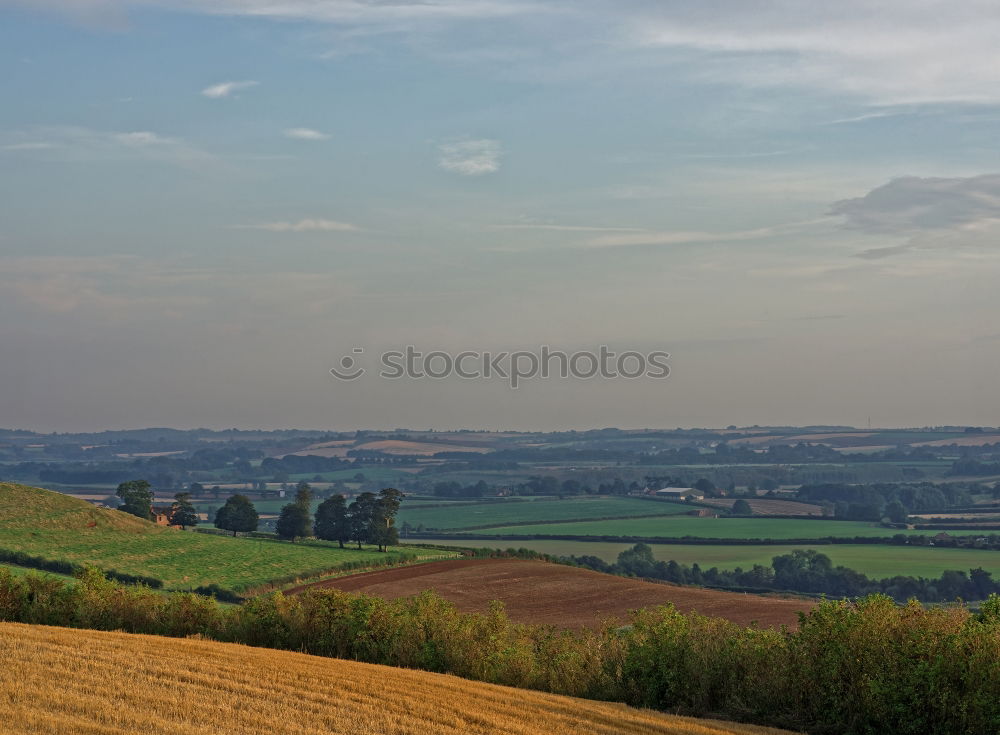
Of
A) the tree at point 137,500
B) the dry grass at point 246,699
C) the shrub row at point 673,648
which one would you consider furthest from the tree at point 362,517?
the dry grass at point 246,699

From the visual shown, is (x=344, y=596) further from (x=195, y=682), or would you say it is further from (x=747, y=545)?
(x=747, y=545)

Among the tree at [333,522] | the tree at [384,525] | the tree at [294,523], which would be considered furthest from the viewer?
the tree at [294,523]

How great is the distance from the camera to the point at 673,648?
1276 inches

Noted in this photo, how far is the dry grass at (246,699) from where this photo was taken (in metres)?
22.1

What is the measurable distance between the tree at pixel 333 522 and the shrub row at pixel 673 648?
83264mm

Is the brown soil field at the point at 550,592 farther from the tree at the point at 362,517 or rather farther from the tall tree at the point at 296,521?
the tall tree at the point at 296,521

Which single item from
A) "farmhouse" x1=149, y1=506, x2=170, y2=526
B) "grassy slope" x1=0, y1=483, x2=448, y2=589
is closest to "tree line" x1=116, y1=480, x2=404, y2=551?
"farmhouse" x1=149, y1=506, x2=170, y2=526

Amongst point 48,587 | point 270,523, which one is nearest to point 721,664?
point 48,587

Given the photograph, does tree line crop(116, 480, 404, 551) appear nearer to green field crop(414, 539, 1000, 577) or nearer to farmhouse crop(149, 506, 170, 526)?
farmhouse crop(149, 506, 170, 526)

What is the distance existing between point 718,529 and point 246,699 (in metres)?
157

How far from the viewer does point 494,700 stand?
1118 inches

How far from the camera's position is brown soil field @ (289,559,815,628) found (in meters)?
66.6

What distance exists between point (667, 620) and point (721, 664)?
7.95ft

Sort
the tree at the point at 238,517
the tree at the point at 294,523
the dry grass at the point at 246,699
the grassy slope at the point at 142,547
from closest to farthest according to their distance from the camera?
1. the dry grass at the point at 246,699
2. the grassy slope at the point at 142,547
3. the tree at the point at 294,523
4. the tree at the point at 238,517
